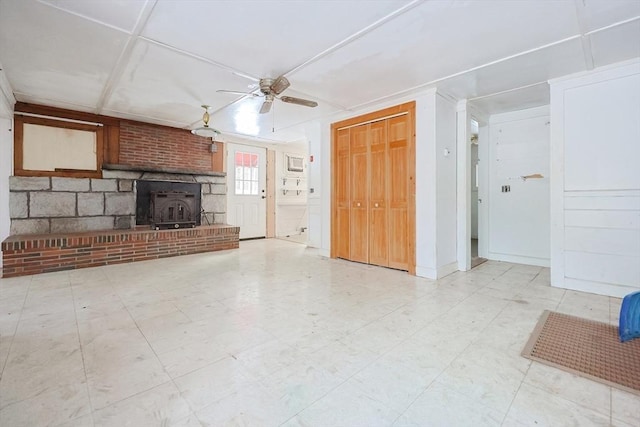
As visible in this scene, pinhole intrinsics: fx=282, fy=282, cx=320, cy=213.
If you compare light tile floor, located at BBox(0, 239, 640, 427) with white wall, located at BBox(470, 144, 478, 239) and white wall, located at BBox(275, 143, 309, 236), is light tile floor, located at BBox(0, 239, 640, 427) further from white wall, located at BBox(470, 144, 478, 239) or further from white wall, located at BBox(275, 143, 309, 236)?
white wall, located at BBox(275, 143, 309, 236)

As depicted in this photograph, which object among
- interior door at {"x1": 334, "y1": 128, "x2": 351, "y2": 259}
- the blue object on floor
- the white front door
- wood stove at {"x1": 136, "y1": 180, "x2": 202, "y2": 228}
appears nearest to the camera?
the blue object on floor

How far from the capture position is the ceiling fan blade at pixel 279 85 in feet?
10.0

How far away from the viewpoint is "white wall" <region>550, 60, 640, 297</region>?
2973 mm

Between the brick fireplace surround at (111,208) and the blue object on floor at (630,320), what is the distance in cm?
564

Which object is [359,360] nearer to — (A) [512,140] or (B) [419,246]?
(B) [419,246]

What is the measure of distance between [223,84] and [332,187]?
2.37 metres

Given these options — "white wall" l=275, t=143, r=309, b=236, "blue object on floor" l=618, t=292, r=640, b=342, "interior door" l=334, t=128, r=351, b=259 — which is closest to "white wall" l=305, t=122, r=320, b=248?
"interior door" l=334, t=128, r=351, b=259

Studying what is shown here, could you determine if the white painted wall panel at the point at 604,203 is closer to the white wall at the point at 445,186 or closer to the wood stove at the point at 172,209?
the white wall at the point at 445,186

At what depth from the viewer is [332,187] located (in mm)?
5059

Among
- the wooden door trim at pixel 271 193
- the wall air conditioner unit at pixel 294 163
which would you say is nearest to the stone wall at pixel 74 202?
the wooden door trim at pixel 271 193

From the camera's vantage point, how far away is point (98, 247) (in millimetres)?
4426

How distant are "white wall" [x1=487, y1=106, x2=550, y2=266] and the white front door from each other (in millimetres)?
5124

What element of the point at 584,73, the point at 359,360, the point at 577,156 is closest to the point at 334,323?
the point at 359,360

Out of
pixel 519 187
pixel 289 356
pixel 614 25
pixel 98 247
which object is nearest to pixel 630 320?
pixel 614 25
